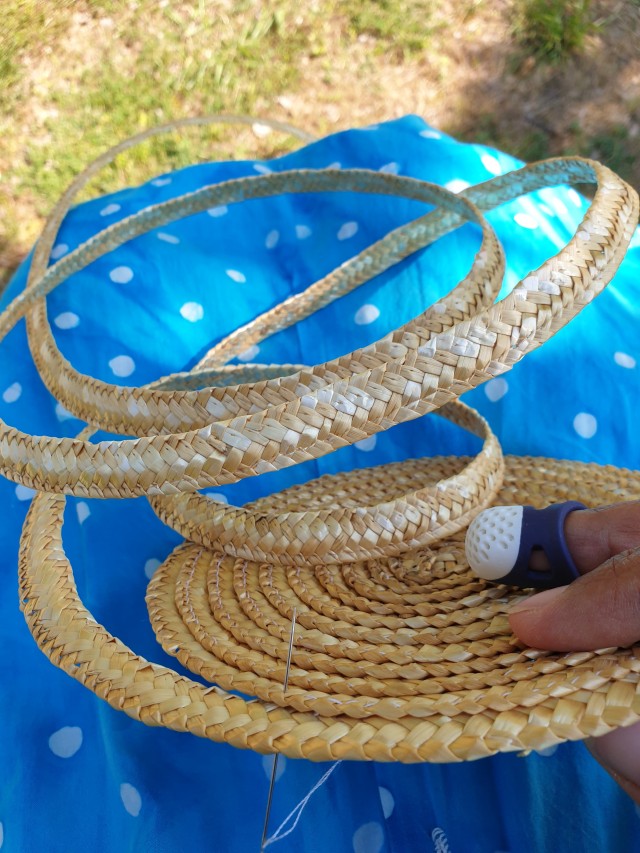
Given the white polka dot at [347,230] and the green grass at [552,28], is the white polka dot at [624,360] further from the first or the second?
the green grass at [552,28]

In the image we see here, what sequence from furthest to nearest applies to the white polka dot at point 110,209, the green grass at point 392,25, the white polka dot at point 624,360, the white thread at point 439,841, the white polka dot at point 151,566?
the green grass at point 392,25, the white polka dot at point 110,209, the white polka dot at point 624,360, the white polka dot at point 151,566, the white thread at point 439,841

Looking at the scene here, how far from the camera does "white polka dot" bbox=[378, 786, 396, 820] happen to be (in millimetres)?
555

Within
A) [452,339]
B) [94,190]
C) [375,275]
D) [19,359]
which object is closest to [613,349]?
[375,275]

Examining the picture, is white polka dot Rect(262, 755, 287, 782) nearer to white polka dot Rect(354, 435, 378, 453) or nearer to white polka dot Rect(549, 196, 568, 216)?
white polka dot Rect(354, 435, 378, 453)

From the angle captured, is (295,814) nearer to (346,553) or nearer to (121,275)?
(346,553)

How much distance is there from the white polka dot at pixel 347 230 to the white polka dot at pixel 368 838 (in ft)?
2.25

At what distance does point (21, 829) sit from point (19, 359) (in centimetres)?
52

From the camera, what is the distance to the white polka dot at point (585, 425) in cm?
78

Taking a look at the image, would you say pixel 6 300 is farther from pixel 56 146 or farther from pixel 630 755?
pixel 630 755

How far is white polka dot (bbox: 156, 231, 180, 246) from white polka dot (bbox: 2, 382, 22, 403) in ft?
0.89

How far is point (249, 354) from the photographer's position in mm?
913

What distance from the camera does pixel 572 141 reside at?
1.44 m

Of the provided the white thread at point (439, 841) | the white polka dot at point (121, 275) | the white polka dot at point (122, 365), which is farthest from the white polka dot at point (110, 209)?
the white thread at point (439, 841)

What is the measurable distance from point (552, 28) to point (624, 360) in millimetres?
989
